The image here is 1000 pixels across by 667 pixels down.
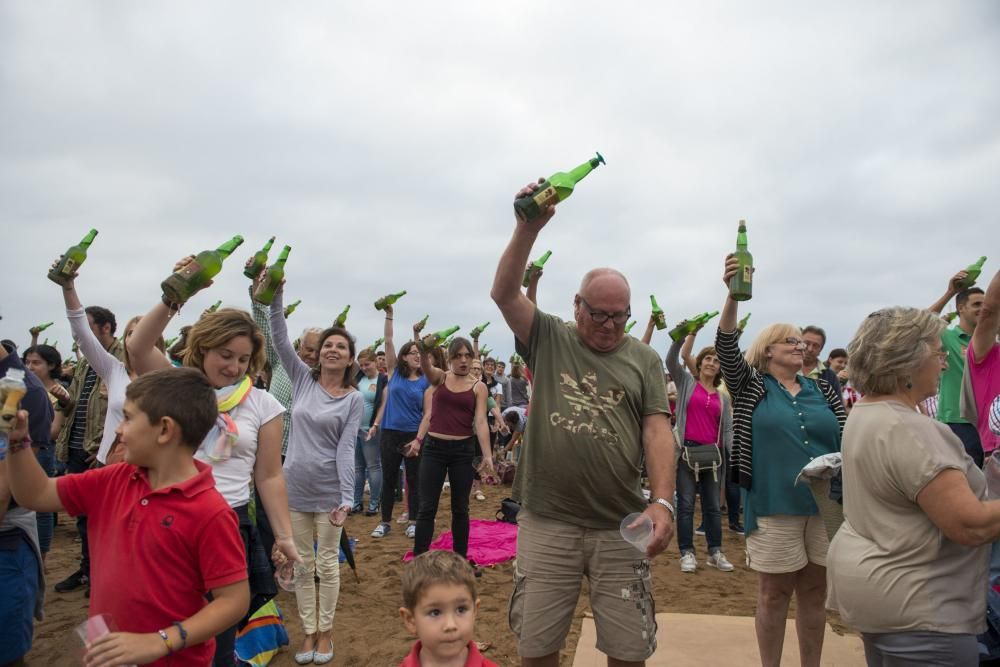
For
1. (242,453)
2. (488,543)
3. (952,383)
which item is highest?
(952,383)

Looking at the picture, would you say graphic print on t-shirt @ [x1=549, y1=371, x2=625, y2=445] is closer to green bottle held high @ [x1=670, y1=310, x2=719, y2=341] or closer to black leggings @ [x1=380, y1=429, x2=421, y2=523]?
green bottle held high @ [x1=670, y1=310, x2=719, y2=341]

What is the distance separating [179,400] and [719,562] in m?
5.89

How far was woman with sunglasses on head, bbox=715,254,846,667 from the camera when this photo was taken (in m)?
3.46

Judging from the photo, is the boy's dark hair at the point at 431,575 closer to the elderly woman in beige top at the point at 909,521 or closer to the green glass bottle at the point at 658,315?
the elderly woman in beige top at the point at 909,521

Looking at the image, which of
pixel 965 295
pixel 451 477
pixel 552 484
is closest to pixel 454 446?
pixel 451 477

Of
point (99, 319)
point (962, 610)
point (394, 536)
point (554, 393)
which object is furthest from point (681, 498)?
point (99, 319)

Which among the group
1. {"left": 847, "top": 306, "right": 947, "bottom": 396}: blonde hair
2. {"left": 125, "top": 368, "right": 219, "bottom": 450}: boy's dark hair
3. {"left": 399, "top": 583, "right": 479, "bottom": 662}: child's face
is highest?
{"left": 847, "top": 306, "right": 947, "bottom": 396}: blonde hair

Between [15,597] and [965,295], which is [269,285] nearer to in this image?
[15,597]

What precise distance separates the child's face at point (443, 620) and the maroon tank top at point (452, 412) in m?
3.51

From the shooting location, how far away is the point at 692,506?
641 cm

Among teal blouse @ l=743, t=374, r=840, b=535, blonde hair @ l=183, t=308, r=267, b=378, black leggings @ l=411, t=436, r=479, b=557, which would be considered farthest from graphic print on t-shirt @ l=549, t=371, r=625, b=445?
black leggings @ l=411, t=436, r=479, b=557

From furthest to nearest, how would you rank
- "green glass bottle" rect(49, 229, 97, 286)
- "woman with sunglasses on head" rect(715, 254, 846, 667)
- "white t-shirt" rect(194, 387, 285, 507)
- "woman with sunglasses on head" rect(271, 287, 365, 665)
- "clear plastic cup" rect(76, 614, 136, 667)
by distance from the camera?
1. "woman with sunglasses on head" rect(271, 287, 365, 665)
2. "woman with sunglasses on head" rect(715, 254, 846, 667)
3. "green glass bottle" rect(49, 229, 97, 286)
4. "white t-shirt" rect(194, 387, 285, 507)
5. "clear plastic cup" rect(76, 614, 136, 667)

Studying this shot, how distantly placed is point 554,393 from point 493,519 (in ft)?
20.1

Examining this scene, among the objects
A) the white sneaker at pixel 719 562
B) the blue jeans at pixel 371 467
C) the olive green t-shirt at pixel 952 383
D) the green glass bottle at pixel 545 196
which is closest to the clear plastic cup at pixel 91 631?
the green glass bottle at pixel 545 196
